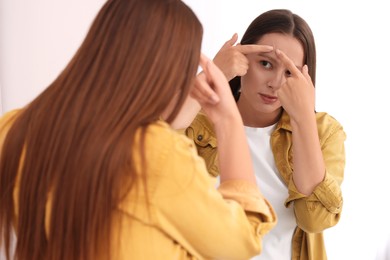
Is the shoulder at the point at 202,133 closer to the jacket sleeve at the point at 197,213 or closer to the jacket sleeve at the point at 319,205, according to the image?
the jacket sleeve at the point at 319,205

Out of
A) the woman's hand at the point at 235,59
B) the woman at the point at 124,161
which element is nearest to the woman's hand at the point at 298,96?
the woman's hand at the point at 235,59

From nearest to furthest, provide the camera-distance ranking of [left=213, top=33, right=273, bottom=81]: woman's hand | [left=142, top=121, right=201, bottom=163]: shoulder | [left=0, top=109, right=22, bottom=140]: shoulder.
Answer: [left=142, top=121, right=201, bottom=163]: shoulder
[left=0, top=109, right=22, bottom=140]: shoulder
[left=213, top=33, right=273, bottom=81]: woman's hand

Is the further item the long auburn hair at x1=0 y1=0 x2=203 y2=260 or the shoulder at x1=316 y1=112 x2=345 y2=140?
the shoulder at x1=316 y1=112 x2=345 y2=140

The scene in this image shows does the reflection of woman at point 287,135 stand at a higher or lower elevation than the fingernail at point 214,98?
lower

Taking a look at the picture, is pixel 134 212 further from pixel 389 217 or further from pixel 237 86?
pixel 389 217

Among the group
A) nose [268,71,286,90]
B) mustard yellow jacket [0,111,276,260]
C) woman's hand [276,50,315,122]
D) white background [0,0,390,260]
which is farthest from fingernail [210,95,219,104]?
white background [0,0,390,260]

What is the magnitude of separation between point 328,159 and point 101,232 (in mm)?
610

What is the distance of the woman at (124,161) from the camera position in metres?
0.62

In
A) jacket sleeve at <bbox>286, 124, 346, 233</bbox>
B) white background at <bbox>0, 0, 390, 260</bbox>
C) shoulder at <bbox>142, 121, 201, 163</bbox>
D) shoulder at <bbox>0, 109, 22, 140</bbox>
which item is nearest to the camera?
shoulder at <bbox>142, 121, 201, 163</bbox>

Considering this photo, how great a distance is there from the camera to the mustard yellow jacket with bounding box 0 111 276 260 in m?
0.62

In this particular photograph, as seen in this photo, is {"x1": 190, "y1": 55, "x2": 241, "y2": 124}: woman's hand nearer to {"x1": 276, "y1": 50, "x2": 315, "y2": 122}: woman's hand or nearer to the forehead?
{"x1": 276, "y1": 50, "x2": 315, "y2": 122}: woman's hand

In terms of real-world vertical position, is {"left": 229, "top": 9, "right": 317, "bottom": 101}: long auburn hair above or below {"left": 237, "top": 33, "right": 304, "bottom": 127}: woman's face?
above

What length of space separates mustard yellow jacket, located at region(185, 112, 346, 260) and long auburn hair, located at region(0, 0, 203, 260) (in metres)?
0.43

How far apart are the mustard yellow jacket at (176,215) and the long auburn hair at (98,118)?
22 mm
